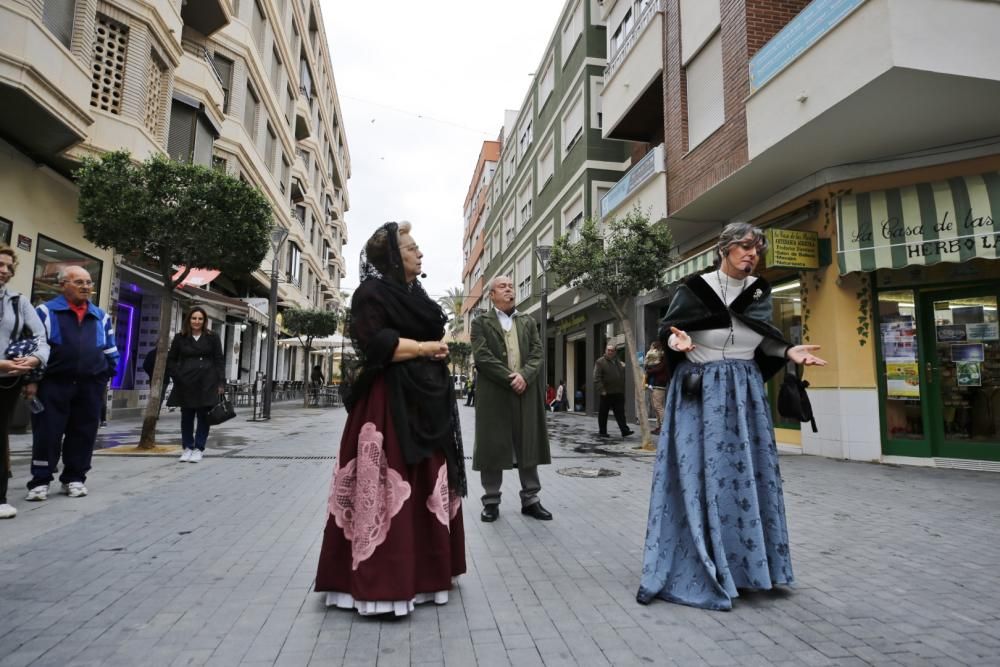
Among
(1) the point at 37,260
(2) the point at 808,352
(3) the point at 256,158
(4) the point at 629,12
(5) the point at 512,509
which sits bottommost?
(5) the point at 512,509

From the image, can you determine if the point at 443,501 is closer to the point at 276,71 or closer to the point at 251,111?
the point at 251,111

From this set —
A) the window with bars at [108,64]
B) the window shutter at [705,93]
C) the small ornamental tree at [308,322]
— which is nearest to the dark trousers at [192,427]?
the window with bars at [108,64]

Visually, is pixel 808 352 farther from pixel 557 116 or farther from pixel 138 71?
pixel 557 116

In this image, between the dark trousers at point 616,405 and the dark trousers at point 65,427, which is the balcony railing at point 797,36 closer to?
the dark trousers at point 616,405

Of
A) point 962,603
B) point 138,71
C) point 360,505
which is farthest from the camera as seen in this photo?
point 138,71

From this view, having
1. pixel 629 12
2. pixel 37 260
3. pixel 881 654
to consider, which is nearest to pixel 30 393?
pixel 881 654

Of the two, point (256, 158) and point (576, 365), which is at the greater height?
point (256, 158)

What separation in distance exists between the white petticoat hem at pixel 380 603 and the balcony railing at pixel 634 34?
14.4 m

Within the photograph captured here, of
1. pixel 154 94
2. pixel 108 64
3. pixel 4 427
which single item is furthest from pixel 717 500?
pixel 154 94

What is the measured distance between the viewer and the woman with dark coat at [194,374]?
759 centimetres

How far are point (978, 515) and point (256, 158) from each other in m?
22.4

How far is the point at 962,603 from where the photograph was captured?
302cm

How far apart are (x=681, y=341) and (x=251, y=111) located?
2272cm

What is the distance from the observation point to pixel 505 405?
16.0 feet
